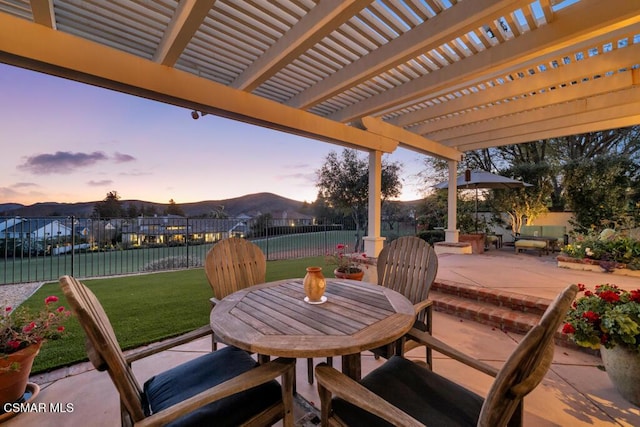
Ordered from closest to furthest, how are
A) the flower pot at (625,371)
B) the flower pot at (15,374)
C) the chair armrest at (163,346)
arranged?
the chair armrest at (163,346)
the flower pot at (15,374)
the flower pot at (625,371)

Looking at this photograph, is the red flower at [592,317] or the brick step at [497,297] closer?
the red flower at [592,317]

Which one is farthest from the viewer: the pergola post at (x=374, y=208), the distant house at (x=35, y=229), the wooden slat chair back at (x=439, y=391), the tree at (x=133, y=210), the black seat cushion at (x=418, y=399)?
the tree at (x=133, y=210)

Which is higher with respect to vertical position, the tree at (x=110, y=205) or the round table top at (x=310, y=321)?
A: the tree at (x=110, y=205)

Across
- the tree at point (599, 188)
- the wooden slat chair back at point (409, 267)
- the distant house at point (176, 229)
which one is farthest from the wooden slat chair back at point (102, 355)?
the tree at point (599, 188)

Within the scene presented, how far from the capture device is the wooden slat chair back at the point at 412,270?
2205 millimetres

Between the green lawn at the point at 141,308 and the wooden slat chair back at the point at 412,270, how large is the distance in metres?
2.24

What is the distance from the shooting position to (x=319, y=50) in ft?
→ 9.65

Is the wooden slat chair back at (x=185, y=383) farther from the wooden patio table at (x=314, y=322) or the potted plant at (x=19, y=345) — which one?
the potted plant at (x=19, y=345)

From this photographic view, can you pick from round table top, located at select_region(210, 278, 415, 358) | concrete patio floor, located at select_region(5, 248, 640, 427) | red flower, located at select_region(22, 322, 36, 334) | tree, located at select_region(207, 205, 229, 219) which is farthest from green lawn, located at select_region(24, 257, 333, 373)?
tree, located at select_region(207, 205, 229, 219)

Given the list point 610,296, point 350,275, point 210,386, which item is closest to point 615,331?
point 610,296

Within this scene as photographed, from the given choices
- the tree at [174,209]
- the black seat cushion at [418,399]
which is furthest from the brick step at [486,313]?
the tree at [174,209]

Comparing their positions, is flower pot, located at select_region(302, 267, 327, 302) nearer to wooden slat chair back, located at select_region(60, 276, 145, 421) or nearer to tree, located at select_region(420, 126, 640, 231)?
wooden slat chair back, located at select_region(60, 276, 145, 421)

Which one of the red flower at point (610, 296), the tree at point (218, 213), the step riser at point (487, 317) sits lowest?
the step riser at point (487, 317)

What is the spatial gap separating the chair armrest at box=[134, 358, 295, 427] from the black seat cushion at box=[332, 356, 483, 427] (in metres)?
0.26
